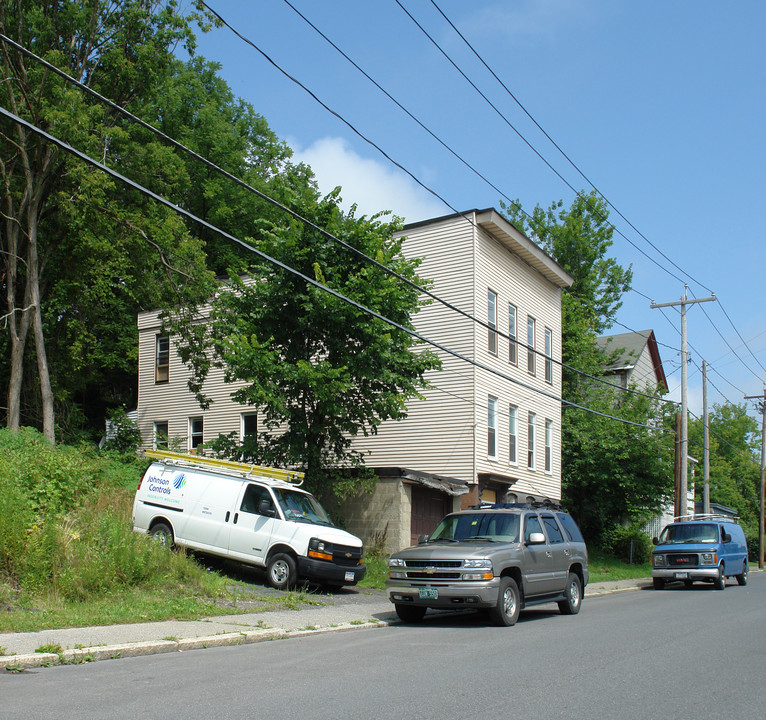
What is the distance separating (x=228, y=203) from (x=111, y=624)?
33.0 meters

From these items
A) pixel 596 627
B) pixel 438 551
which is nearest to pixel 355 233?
pixel 438 551

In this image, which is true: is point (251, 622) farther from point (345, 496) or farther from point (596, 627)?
point (345, 496)

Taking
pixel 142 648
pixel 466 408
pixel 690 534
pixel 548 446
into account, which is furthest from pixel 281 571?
pixel 548 446

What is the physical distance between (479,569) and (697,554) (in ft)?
48.6

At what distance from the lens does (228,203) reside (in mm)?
41750

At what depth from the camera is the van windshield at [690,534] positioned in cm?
2562

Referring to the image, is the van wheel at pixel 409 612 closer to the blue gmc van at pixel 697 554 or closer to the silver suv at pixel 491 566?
the silver suv at pixel 491 566

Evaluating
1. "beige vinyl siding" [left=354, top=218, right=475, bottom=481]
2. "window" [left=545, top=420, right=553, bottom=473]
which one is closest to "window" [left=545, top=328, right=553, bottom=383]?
"window" [left=545, top=420, right=553, bottom=473]

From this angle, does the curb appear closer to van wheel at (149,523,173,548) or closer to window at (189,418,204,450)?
van wheel at (149,523,173,548)

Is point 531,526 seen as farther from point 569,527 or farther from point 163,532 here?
point 163,532

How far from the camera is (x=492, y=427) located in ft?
91.5

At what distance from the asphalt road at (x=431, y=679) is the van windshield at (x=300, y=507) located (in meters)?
4.88

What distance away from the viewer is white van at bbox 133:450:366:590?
1642cm

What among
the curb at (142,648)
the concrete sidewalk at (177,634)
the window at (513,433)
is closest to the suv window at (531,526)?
the concrete sidewalk at (177,634)
